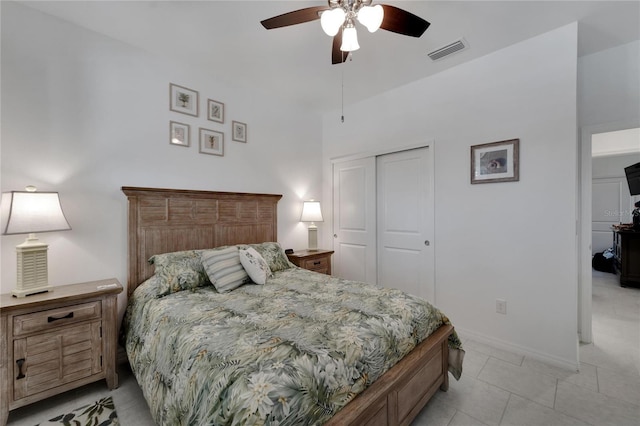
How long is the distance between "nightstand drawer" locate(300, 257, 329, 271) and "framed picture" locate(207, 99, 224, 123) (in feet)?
6.24

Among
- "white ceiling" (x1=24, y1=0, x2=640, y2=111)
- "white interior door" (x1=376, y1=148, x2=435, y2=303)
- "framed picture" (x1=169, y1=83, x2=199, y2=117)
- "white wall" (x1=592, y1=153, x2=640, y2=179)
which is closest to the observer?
"white ceiling" (x1=24, y1=0, x2=640, y2=111)

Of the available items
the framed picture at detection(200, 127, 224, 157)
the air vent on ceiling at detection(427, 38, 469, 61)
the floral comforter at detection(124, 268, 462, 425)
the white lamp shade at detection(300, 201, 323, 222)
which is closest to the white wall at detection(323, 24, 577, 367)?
the air vent on ceiling at detection(427, 38, 469, 61)

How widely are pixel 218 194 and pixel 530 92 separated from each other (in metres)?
3.13

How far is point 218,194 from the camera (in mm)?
2959

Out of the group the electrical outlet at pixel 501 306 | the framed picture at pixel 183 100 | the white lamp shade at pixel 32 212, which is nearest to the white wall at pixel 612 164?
the electrical outlet at pixel 501 306

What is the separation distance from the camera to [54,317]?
178cm

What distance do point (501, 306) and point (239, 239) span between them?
2737 millimetres

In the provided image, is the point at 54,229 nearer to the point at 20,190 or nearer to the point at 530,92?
the point at 20,190

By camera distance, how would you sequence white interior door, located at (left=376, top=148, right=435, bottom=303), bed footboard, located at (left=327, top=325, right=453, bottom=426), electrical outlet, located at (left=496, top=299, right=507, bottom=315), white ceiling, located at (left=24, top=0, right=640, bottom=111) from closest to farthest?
bed footboard, located at (left=327, top=325, right=453, bottom=426) → white ceiling, located at (left=24, top=0, right=640, bottom=111) → electrical outlet, located at (left=496, top=299, right=507, bottom=315) → white interior door, located at (left=376, top=148, right=435, bottom=303)

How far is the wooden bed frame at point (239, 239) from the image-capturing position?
1354 mm

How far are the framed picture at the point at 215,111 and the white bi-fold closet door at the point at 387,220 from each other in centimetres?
173

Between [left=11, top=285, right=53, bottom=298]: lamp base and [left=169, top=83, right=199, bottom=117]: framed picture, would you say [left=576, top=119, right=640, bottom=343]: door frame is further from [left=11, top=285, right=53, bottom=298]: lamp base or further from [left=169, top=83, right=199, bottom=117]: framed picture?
[left=11, top=285, right=53, bottom=298]: lamp base

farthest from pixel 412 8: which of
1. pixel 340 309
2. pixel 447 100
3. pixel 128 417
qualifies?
pixel 128 417

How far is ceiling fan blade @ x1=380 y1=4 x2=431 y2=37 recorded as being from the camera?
62.1 inches
